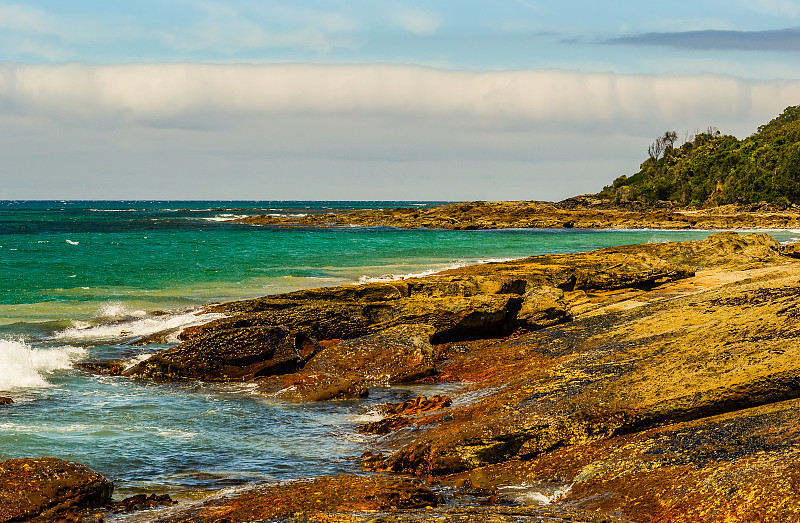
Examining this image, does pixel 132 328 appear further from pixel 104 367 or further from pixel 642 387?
pixel 642 387

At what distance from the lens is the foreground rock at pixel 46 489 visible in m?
9.41

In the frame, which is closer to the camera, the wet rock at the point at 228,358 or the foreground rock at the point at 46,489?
the foreground rock at the point at 46,489

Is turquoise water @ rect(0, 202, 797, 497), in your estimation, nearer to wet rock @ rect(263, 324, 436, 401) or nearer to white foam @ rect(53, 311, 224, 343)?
white foam @ rect(53, 311, 224, 343)

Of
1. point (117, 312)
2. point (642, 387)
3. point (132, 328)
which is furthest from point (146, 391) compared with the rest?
point (117, 312)

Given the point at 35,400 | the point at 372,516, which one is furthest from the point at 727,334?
the point at 35,400

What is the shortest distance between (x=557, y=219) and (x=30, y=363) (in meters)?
105

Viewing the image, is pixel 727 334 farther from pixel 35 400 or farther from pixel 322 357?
pixel 35 400

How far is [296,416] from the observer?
50.7ft

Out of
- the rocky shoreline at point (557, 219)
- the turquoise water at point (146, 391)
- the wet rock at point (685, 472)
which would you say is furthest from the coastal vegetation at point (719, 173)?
the wet rock at point (685, 472)

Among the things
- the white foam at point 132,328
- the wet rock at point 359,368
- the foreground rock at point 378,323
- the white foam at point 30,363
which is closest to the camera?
the wet rock at point 359,368

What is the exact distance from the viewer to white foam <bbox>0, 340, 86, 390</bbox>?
18.1m

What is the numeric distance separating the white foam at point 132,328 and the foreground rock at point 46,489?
1380cm

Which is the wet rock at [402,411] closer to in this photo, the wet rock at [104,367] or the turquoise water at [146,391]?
the turquoise water at [146,391]

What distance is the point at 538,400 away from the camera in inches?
493
